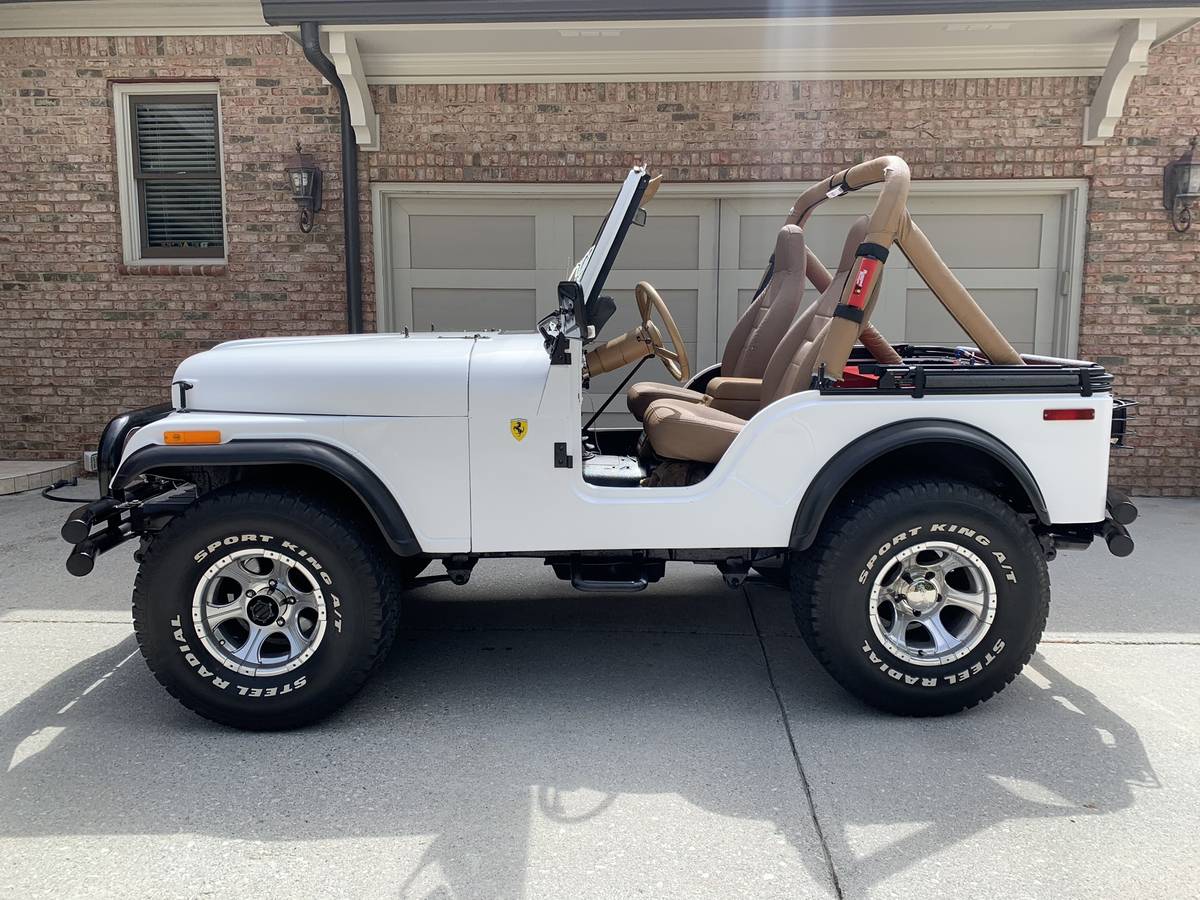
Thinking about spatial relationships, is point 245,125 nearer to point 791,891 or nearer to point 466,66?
point 466,66

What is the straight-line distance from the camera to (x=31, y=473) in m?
7.20

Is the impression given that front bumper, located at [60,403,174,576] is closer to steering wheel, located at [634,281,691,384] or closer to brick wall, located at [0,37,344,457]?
steering wheel, located at [634,281,691,384]

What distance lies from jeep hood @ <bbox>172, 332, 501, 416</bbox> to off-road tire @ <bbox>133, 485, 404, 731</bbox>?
35cm

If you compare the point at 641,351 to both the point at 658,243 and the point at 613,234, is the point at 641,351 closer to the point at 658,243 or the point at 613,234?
the point at 613,234

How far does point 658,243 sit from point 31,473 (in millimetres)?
5405

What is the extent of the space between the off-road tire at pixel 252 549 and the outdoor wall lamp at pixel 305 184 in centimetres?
460

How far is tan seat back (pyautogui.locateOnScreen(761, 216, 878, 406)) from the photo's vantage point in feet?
11.8

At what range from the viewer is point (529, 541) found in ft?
10.7

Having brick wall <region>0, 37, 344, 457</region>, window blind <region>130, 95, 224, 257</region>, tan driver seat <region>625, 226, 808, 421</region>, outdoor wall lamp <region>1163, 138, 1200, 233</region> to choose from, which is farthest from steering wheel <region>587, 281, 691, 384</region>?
outdoor wall lamp <region>1163, 138, 1200, 233</region>

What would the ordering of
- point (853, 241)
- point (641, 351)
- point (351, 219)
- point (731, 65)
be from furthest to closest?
1. point (351, 219)
2. point (731, 65)
3. point (641, 351)
4. point (853, 241)

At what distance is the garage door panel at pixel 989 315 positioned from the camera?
7344 mm

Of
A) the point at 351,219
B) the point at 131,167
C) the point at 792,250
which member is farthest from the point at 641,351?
the point at 131,167

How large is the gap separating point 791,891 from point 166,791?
193 centimetres

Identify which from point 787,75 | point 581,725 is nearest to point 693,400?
point 581,725
